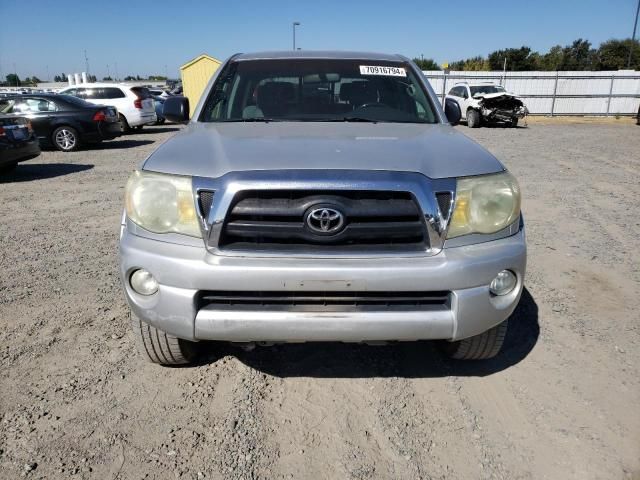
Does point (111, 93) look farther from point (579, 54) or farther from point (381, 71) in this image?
point (579, 54)

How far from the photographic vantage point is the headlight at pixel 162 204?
2.23 meters

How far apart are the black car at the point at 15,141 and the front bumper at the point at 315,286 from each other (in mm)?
7891

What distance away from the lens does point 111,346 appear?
314 cm

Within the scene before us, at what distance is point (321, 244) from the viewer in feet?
7.15

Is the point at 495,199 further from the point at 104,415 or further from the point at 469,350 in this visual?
the point at 104,415

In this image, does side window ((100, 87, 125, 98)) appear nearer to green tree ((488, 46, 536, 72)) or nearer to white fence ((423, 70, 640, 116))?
white fence ((423, 70, 640, 116))

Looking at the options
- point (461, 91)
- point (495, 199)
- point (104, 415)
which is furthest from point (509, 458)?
point (461, 91)

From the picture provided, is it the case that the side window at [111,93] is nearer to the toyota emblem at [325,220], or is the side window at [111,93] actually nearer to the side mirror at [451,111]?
the side mirror at [451,111]

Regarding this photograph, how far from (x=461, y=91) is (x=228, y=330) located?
69.2ft

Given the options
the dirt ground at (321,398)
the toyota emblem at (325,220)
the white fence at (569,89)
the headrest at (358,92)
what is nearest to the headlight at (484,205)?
the toyota emblem at (325,220)

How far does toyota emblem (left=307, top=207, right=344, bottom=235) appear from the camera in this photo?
2.13 metres

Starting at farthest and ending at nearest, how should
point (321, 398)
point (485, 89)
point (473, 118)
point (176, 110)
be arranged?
point (485, 89) → point (473, 118) → point (176, 110) → point (321, 398)

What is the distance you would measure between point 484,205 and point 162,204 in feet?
4.94

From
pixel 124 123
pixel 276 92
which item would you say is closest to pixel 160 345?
→ pixel 276 92
